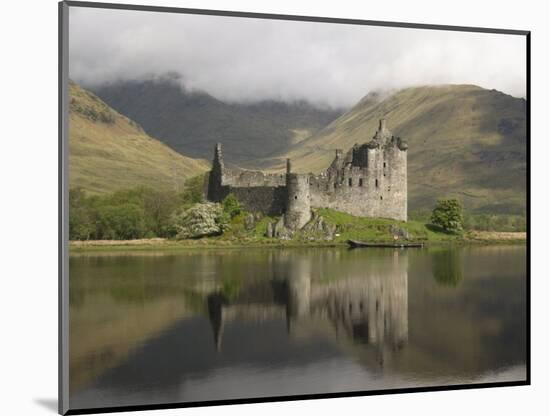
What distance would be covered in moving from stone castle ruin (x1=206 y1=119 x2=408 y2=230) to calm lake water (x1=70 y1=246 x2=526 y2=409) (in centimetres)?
103

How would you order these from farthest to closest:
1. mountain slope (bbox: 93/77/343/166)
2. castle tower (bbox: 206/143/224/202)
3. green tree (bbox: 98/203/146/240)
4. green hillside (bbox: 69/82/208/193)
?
1. castle tower (bbox: 206/143/224/202)
2. green tree (bbox: 98/203/146/240)
3. mountain slope (bbox: 93/77/343/166)
4. green hillside (bbox: 69/82/208/193)

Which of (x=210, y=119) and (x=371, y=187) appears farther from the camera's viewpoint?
(x=371, y=187)

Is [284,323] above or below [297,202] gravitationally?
below

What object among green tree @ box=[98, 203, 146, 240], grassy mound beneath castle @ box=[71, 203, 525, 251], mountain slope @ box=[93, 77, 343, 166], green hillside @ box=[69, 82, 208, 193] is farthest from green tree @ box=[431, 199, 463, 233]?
green tree @ box=[98, 203, 146, 240]

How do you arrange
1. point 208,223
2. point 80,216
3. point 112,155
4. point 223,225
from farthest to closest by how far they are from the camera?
point 223,225 → point 208,223 → point 112,155 → point 80,216

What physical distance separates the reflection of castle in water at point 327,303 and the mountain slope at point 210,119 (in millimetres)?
1810

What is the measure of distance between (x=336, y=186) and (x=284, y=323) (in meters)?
4.22

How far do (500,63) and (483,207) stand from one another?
2420mm

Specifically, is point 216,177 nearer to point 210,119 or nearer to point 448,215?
point 210,119

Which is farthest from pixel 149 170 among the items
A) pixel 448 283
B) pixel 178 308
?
pixel 448 283

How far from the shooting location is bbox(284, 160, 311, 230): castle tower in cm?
1590

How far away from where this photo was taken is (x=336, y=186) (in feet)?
56.2

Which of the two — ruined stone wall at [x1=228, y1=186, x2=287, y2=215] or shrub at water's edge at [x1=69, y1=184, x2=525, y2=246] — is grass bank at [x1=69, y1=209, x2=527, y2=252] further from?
ruined stone wall at [x1=228, y1=186, x2=287, y2=215]

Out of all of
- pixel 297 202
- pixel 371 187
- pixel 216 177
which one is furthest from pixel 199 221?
pixel 371 187
